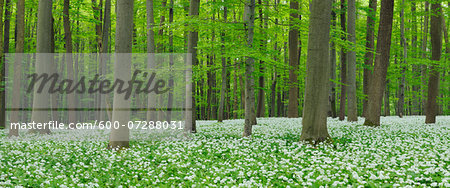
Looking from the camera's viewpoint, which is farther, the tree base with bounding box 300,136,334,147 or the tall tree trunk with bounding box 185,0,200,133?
the tall tree trunk with bounding box 185,0,200,133

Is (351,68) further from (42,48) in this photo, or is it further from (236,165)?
(42,48)

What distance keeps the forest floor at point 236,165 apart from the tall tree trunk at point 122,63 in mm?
561

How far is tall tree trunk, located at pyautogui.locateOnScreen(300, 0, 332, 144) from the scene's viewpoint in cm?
909

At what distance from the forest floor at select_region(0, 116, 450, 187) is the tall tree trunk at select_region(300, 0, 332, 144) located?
69cm

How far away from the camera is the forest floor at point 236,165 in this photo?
5.88m

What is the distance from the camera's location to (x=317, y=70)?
9102 mm

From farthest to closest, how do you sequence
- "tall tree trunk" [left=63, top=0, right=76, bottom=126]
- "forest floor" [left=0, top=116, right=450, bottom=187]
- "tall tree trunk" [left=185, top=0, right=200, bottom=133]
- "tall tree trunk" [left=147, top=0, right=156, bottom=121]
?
"tall tree trunk" [left=63, top=0, right=76, bottom=126] → "tall tree trunk" [left=147, top=0, right=156, bottom=121] → "tall tree trunk" [left=185, top=0, right=200, bottom=133] → "forest floor" [left=0, top=116, right=450, bottom=187]

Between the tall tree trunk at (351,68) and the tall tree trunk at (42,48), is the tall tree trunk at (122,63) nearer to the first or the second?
the tall tree trunk at (42,48)

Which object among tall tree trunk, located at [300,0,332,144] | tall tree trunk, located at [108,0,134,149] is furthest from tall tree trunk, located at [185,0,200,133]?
tall tree trunk, located at [300,0,332,144]

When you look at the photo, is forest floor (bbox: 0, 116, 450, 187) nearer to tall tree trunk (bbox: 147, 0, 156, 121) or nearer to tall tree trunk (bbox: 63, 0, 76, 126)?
tall tree trunk (bbox: 147, 0, 156, 121)

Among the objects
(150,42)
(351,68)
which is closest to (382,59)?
(351,68)

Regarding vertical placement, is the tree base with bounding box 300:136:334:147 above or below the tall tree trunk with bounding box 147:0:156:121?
below

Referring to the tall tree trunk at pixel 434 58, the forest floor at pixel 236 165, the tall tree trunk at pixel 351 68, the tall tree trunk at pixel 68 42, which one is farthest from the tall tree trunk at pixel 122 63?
the tall tree trunk at pixel 434 58

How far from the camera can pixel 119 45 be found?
9.17 meters
